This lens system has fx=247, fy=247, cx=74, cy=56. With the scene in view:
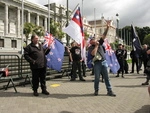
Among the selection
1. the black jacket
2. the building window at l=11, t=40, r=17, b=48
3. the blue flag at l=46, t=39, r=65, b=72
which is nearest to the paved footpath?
the black jacket

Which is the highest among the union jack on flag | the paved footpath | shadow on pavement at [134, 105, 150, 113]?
the union jack on flag

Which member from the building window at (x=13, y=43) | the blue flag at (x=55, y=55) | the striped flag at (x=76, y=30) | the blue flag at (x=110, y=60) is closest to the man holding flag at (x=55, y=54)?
the blue flag at (x=55, y=55)

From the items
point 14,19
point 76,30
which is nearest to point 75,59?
point 76,30

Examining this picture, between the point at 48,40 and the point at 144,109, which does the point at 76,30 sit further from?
the point at 144,109

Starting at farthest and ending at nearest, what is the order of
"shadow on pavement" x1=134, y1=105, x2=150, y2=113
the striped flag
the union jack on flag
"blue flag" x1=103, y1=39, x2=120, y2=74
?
"blue flag" x1=103, y1=39, x2=120, y2=74, the union jack on flag, the striped flag, "shadow on pavement" x1=134, y1=105, x2=150, y2=113

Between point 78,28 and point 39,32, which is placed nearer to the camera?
point 78,28

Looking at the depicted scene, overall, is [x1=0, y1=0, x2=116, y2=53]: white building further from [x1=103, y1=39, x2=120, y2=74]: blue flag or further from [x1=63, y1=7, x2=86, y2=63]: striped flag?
[x1=63, y1=7, x2=86, y2=63]: striped flag

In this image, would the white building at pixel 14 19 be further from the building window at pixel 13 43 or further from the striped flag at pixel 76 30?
the striped flag at pixel 76 30

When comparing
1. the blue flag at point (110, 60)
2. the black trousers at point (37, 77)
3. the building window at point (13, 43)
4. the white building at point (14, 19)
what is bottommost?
the black trousers at point (37, 77)

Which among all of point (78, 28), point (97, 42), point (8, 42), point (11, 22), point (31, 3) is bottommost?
point (97, 42)

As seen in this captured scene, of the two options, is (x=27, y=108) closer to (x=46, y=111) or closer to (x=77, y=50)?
(x=46, y=111)

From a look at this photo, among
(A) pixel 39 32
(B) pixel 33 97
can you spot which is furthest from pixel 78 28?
(A) pixel 39 32

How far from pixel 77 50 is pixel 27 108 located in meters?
6.41

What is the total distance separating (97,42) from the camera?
7.75m
